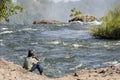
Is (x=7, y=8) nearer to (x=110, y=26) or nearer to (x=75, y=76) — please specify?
(x=75, y=76)

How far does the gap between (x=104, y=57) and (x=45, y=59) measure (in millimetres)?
4097

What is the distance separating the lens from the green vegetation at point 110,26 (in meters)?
39.0

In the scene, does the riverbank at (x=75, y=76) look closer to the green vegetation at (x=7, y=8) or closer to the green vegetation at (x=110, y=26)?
the green vegetation at (x=7, y=8)

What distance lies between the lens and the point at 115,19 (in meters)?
39.8

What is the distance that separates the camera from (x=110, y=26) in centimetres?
3928

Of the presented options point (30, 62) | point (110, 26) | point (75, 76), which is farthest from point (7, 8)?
point (110, 26)

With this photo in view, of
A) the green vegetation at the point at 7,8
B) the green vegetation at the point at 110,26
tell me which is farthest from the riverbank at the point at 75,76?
the green vegetation at the point at 110,26

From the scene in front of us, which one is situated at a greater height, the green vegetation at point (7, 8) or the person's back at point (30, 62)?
the green vegetation at point (7, 8)

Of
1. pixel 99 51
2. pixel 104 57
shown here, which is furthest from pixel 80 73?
pixel 99 51

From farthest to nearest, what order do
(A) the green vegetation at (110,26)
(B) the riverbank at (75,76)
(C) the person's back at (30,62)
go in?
1. (A) the green vegetation at (110,26)
2. (C) the person's back at (30,62)
3. (B) the riverbank at (75,76)

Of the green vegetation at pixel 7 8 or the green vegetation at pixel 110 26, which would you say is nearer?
the green vegetation at pixel 7 8

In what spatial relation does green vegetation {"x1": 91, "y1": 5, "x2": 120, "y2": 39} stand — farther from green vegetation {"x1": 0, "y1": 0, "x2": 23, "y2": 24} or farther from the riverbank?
the riverbank

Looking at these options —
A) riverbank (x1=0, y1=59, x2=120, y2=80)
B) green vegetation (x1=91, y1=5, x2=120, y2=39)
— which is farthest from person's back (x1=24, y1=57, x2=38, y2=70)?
green vegetation (x1=91, y1=5, x2=120, y2=39)

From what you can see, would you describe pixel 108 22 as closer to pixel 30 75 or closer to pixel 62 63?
pixel 62 63
